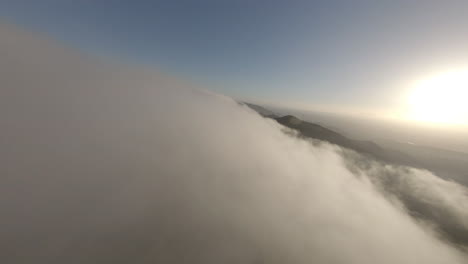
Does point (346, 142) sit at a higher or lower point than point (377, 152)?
higher

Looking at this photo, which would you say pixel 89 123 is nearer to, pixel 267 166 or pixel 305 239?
pixel 305 239

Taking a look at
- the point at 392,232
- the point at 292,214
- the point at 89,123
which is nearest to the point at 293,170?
the point at 292,214

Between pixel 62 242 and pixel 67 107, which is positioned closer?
pixel 62 242

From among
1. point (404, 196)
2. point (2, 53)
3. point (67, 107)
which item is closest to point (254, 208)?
point (67, 107)

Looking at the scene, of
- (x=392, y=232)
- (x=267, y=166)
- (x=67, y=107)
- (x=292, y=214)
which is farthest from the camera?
(x=267, y=166)

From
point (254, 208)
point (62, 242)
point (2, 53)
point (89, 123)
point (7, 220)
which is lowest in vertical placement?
point (254, 208)

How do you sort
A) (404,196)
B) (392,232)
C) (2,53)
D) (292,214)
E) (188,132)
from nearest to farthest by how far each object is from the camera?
1. (2,53)
2. (292,214)
3. (188,132)
4. (392,232)
5. (404,196)

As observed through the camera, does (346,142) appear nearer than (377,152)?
Yes

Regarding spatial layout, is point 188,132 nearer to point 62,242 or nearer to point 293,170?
point 62,242

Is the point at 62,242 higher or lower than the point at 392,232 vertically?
higher
